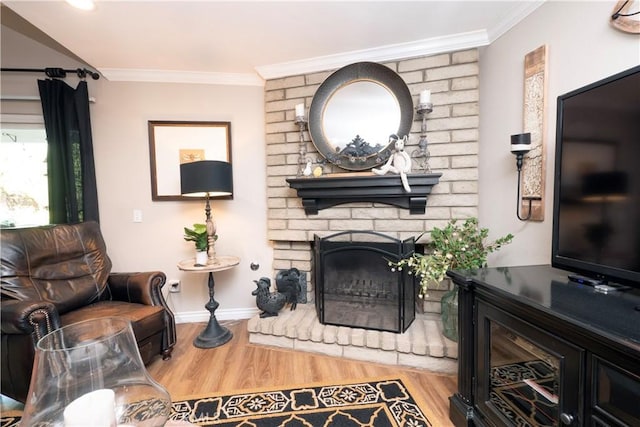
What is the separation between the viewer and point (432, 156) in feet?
7.32

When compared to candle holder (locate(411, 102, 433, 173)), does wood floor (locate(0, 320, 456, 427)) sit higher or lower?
lower

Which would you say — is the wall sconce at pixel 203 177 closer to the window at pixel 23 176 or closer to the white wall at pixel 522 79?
the window at pixel 23 176

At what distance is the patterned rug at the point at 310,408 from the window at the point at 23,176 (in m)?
1.78

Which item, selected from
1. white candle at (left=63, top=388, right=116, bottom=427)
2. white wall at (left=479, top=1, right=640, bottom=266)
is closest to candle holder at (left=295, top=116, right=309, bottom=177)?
white wall at (left=479, top=1, right=640, bottom=266)

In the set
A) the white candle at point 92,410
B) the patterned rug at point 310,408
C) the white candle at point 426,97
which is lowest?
the patterned rug at point 310,408

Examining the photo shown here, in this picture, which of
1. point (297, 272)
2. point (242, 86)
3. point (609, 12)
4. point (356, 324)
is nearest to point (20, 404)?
point (297, 272)

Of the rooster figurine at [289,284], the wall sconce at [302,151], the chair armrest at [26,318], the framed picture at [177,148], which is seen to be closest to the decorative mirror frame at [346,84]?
the wall sconce at [302,151]

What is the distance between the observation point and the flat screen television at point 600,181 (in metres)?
0.99

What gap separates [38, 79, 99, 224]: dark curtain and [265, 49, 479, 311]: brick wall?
1.62 meters

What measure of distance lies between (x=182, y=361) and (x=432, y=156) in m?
2.47

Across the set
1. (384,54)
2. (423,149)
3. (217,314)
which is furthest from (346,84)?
(217,314)

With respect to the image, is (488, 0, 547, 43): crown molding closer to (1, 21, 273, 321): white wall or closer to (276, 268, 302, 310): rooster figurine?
(1, 21, 273, 321): white wall

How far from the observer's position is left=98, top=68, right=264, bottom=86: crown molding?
8.59ft

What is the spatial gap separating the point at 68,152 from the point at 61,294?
1.30 meters
